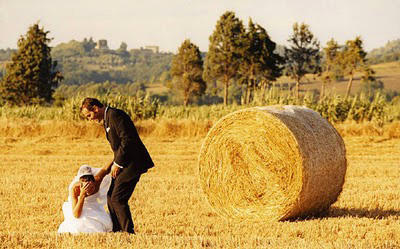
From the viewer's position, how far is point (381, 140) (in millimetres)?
21125

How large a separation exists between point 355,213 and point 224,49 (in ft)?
158

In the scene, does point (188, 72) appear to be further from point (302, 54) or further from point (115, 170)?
point (115, 170)

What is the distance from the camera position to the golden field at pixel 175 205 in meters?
7.16

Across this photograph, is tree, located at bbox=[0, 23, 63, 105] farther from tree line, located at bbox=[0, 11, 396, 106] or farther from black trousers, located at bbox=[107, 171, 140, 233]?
black trousers, located at bbox=[107, 171, 140, 233]

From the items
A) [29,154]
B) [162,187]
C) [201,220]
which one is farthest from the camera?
[29,154]

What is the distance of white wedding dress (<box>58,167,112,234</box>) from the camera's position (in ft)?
25.7

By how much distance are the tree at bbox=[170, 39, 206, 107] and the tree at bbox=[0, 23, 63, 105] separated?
12045 mm

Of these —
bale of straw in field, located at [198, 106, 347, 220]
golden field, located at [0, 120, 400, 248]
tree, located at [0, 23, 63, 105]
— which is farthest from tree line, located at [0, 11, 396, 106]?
bale of straw in field, located at [198, 106, 347, 220]

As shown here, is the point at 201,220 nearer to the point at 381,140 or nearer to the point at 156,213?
the point at 156,213

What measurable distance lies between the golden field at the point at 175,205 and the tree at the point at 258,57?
33141mm

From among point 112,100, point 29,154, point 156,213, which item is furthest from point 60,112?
point 156,213

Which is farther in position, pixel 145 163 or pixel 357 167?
pixel 357 167

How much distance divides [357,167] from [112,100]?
1304cm

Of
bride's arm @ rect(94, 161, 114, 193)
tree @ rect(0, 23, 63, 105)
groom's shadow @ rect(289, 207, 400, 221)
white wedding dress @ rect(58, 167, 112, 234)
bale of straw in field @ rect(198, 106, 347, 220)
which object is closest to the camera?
white wedding dress @ rect(58, 167, 112, 234)
